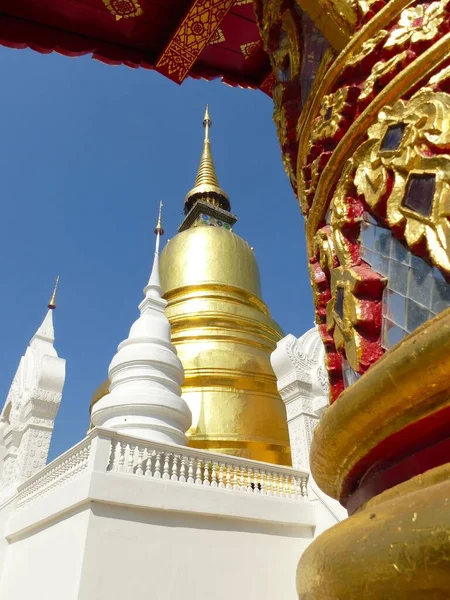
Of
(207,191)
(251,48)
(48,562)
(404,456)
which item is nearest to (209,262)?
(207,191)

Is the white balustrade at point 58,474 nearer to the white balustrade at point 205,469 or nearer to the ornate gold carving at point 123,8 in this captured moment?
the white balustrade at point 205,469

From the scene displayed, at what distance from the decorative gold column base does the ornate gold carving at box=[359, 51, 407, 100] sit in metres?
0.70

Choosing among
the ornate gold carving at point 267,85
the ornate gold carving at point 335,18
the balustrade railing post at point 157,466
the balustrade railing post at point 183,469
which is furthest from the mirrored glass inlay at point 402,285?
the balustrade railing post at point 183,469

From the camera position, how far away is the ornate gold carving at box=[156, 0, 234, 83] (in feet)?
9.24

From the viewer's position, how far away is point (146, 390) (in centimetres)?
653

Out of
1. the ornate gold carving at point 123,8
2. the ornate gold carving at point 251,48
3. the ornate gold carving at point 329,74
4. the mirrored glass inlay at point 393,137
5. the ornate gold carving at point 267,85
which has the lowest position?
the mirrored glass inlay at point 393,137

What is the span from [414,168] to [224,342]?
860 cm

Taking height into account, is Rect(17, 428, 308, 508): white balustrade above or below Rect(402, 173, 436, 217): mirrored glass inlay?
above

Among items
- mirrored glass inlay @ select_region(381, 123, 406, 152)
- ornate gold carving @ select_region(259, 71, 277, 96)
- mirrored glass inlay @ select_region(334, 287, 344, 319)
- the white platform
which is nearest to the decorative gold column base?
mirrored glass inlay @ select_region(334, 287, 344, 319)

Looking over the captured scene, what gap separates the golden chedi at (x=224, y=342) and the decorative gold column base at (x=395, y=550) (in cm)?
732

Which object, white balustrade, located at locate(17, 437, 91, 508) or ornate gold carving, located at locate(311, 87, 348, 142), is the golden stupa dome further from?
ornate gold carving, located at locate(311, 87, 348, 142)

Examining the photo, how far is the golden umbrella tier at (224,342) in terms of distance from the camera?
8.01 meters

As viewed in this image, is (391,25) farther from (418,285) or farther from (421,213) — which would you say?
(418,285)

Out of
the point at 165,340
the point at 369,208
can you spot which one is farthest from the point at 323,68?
the point at 165,340
